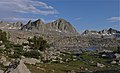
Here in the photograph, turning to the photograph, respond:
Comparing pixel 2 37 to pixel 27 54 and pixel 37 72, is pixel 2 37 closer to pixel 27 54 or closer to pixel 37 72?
pixel 27 54

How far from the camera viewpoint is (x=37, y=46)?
4756 inches

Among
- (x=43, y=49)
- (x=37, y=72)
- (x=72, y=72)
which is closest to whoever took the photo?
(x=37, y=72)

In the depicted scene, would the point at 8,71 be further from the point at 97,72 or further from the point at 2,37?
the point at 2,37

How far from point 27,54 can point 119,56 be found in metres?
39.9

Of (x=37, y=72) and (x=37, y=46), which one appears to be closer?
(x=37, y=72)

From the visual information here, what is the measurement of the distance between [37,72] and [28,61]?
14.8 m

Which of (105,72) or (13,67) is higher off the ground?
(13,67)

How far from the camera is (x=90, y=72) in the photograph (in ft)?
223

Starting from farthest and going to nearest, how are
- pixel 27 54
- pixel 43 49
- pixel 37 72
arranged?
1. pixel 43 49
2. pixel 27 54
3. pixel 37 72

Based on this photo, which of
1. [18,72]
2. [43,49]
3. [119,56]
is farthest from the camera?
[43,49]

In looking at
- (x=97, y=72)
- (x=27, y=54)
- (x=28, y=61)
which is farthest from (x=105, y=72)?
(x=27, y=54)

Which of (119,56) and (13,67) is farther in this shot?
(119,56)

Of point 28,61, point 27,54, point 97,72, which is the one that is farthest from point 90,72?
point 27,54

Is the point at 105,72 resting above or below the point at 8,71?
below
